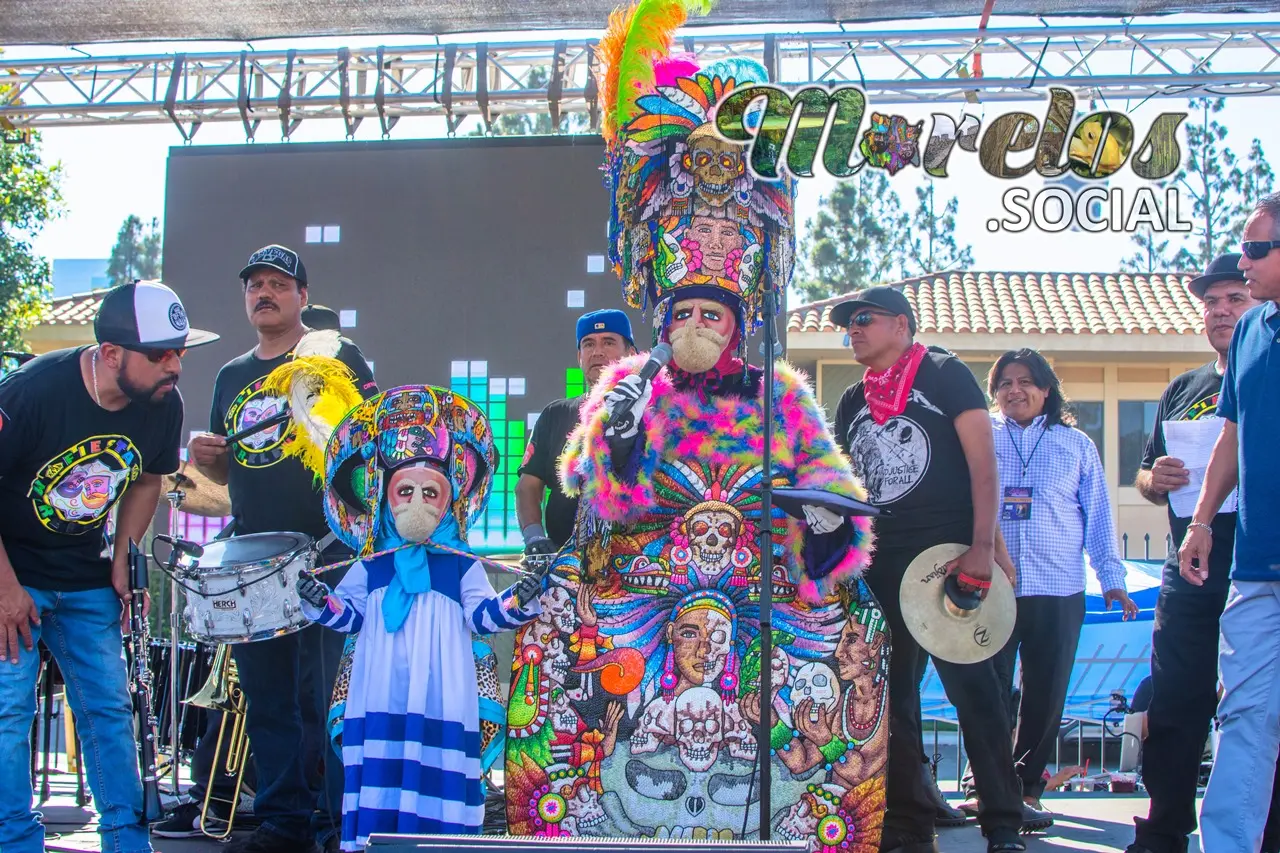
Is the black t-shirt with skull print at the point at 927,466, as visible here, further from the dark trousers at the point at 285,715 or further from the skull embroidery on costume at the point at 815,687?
the dark trousers at the point at 285,715

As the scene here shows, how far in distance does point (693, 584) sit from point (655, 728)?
1.60ft

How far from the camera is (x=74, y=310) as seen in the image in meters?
22.8

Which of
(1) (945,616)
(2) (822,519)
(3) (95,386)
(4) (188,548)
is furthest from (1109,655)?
(3) (95,386)

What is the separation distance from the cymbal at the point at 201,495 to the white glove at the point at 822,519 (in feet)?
8.93

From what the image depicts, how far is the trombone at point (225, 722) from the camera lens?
5711mm

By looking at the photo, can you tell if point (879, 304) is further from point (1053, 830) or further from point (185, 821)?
point (185, 821)

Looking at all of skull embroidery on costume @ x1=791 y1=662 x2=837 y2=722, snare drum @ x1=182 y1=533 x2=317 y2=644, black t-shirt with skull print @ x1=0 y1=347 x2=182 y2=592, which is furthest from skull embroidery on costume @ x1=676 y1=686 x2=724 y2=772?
black t-shirt with skull print @ x1=0 y1=347 x2=182 y2=592

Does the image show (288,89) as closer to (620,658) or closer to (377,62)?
(377,62)

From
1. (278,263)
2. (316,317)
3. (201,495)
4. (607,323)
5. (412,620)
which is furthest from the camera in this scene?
(316,317)

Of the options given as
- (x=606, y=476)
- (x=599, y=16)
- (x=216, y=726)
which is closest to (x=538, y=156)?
(x=599, y=16)

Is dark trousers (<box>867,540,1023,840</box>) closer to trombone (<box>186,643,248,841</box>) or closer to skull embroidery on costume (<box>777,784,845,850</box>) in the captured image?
skull embroidery on costume (<box>777,784,845,850</box>)

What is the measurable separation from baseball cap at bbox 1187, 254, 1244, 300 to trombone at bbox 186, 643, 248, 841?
4177 mm

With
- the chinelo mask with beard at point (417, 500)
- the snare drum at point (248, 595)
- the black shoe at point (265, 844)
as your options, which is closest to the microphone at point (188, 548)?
the snare drum at point (248, 595)

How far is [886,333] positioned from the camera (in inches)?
209
